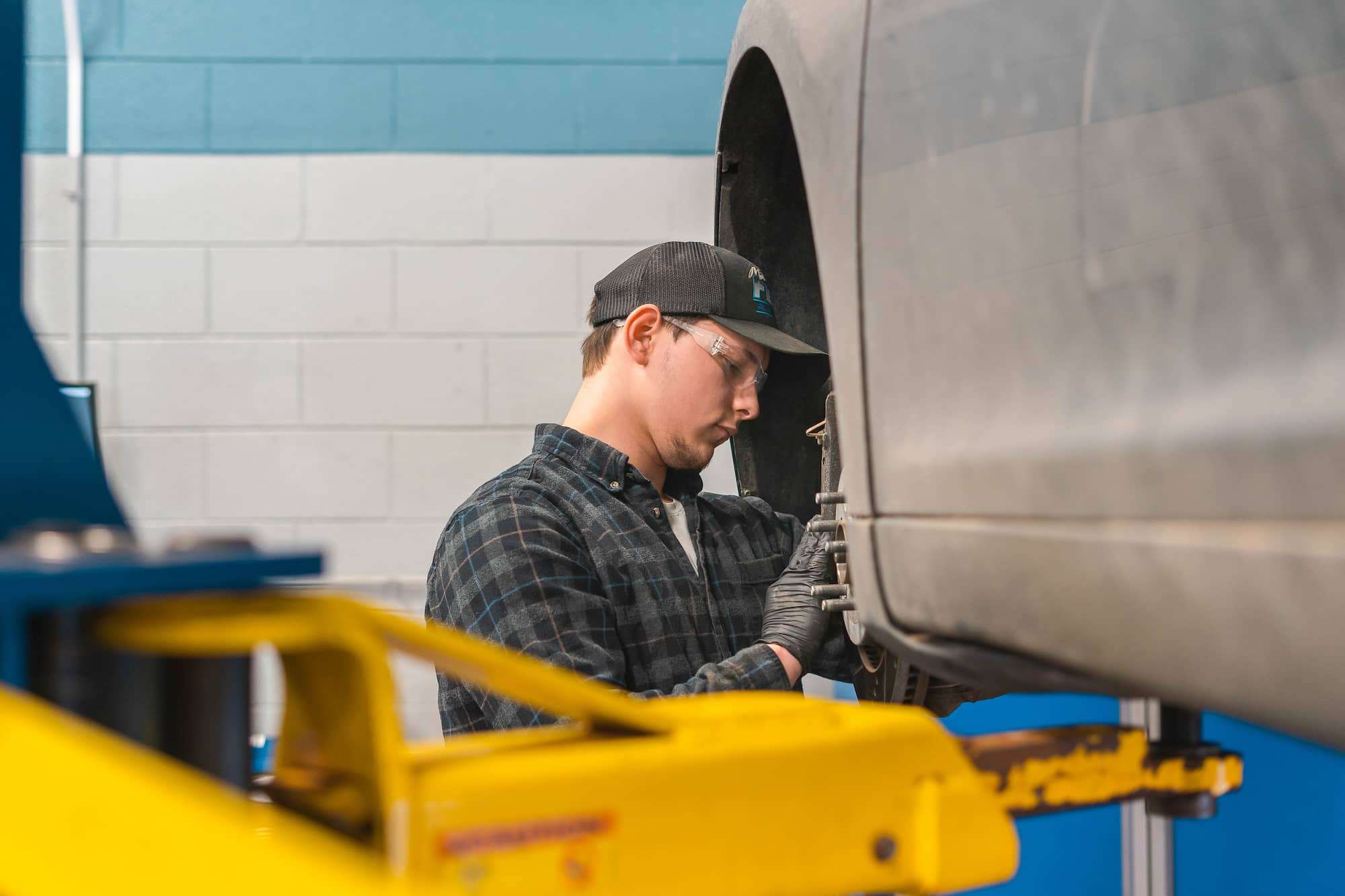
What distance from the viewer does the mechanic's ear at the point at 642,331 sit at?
1376mm

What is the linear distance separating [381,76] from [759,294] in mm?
1519

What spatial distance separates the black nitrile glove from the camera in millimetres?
1243

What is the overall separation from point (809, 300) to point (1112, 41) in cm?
101

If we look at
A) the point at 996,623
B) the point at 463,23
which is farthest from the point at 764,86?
the point at 463,23

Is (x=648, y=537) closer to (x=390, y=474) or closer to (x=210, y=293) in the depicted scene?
(x=390, y=474)

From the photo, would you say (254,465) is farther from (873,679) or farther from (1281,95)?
(1281,95)

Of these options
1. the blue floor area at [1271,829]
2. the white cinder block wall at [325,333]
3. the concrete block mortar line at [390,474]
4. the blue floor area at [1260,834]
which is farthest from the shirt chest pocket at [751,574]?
the concrete block mortar line at [390,474]

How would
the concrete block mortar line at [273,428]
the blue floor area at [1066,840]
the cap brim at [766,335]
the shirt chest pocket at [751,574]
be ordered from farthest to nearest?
the concrete block mortar line at [273,428] < the blue floor area at [1066,840] < the shirt chest pocket at [751,574] < the cap brim at [766,335]

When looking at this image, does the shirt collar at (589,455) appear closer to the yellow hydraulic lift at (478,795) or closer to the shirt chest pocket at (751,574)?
the shirt chest pocket at (751,574)

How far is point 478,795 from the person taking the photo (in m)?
0.40

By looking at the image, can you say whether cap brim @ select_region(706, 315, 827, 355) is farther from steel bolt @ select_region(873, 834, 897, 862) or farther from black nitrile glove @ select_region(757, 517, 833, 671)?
steel bolt @ select_region(873, 834, 897, 862)

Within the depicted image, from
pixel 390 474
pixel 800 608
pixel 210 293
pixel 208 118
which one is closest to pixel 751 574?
pixel 800 608

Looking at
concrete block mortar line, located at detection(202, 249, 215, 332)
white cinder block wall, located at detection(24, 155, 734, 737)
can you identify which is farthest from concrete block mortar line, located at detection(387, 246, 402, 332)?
concrete block mortar line, located at detection(202, 249, 215, 332)

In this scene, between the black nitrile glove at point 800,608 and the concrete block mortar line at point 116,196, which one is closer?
Answer: the black nitrile glove at point 800,608
